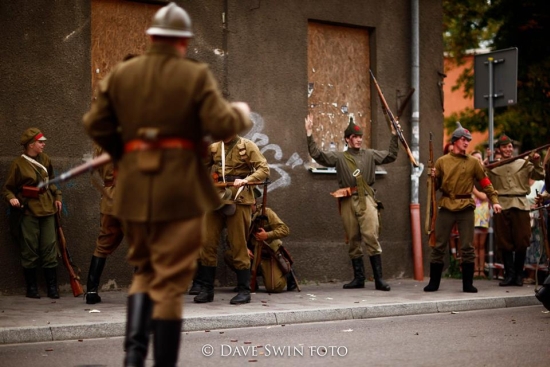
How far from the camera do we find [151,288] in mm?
5766

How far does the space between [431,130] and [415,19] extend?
182cm

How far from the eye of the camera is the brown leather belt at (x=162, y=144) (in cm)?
571

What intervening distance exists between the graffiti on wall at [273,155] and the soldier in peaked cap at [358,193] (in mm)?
1150

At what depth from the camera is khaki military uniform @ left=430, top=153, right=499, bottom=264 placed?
13203mm

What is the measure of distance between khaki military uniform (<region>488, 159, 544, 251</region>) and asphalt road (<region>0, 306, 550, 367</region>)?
14.3 ft

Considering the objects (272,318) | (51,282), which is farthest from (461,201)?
(51,282)

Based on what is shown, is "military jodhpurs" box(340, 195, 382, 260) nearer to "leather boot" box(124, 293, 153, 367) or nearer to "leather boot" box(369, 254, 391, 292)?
"leather boot" box(369, 254, 391, 292)

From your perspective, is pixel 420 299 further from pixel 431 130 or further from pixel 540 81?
pixel 540 81

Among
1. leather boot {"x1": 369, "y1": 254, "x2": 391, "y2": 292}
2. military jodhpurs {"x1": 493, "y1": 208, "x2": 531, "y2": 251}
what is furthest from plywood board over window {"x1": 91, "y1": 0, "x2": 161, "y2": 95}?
military jodhpurs {"x1": 493, "y1": 208, "x2": 531, "y2": 251}

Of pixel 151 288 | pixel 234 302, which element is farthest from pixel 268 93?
pixel 151 288

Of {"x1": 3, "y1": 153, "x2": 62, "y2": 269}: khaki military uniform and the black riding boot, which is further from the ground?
{"x1": 3, "y1": 153, "x2": 62, "y2": 269}: khaki military uniform

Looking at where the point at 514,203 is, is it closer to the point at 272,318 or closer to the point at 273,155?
the point at 273,155

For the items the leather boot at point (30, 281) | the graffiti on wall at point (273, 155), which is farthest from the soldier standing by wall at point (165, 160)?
the graffiti on wall at point (273, 155)

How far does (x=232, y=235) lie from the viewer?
11438 millimetres
